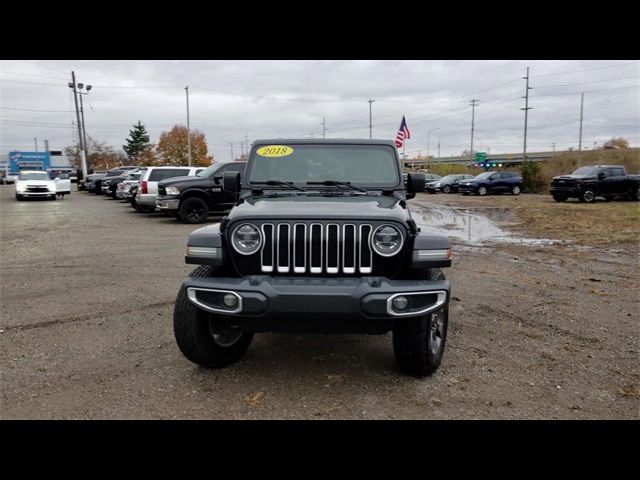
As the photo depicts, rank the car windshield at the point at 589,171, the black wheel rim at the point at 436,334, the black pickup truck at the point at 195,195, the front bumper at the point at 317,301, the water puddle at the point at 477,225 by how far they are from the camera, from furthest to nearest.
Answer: the car windshield at the point at 589,171
the black pickup truck at the point at 195,195
the water puddle at the point at 477,225
the black wheel rim at the point at 436,334
the front bumper at the point at 317,301

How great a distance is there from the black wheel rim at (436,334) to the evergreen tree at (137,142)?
103m

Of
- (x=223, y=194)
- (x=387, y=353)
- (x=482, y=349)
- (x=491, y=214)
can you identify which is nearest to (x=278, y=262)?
(x=387, y=353)

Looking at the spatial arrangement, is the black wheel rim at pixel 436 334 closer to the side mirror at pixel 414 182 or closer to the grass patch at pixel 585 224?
the side mirror at pixel 414 182

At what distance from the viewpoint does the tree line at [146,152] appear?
252 ft

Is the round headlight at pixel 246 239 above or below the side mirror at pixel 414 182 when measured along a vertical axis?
below

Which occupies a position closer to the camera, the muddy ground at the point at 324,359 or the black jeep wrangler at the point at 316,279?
the black jeep wrangler at the point at 316,279

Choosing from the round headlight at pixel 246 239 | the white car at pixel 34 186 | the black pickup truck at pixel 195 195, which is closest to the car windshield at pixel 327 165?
the round headlight at pixel 246 239

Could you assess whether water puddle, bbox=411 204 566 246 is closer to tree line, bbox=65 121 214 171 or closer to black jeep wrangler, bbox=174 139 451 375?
black jeep wrangler, bbox=174 139 451 375

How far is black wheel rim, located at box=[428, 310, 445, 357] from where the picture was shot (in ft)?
12.1

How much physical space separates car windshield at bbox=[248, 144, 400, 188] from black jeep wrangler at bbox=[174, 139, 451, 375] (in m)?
0.72

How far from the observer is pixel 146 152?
94188mm

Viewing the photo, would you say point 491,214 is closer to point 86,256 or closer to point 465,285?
point 465,285

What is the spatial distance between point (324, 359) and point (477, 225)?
38.8 ft
